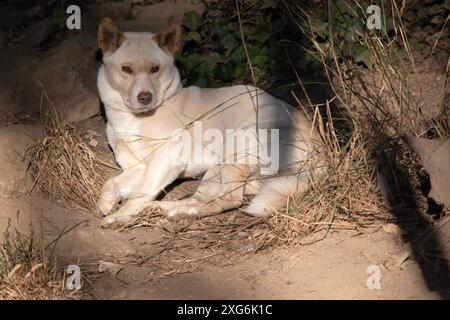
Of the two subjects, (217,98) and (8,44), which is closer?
(217,98)

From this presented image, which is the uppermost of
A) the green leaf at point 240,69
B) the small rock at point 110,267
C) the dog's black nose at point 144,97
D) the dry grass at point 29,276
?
the green leaf at point 240,69

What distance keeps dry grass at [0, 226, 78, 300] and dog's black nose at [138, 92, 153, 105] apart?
1.60 m

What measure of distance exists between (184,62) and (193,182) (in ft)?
4.67

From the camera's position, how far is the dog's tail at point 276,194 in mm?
5027

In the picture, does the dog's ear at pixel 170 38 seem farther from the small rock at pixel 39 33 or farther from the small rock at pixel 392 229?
the small rock at pixel 392 229

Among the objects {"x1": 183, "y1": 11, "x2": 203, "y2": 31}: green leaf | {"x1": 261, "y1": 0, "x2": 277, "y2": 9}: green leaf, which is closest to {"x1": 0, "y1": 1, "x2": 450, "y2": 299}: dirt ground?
{"x1": 183, "y1": 11, "x2": 203, "y2": 31}: green leaf

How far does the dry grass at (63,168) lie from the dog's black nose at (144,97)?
614mm

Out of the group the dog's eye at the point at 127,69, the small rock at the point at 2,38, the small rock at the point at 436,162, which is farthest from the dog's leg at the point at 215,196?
the small rock at the point at 2,38

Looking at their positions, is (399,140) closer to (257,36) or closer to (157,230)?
(157,230)

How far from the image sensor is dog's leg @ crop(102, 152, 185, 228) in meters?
5.45

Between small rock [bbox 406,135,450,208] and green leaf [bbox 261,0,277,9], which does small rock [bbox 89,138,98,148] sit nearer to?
green leaf [bbox 261,0,277,9]

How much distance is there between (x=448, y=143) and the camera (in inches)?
188

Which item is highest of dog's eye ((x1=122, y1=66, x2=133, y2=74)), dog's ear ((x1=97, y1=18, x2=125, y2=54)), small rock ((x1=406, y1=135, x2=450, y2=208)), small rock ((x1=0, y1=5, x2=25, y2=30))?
small rock ((x1=0, y1=5, x2=25, y2=30))

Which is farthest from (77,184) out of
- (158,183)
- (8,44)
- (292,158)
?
(8,44)
